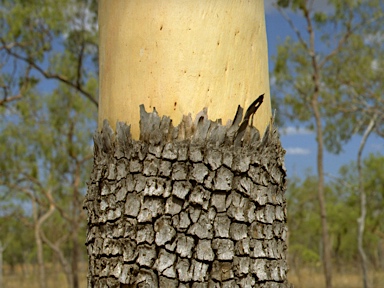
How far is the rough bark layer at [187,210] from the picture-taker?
4.20 feet

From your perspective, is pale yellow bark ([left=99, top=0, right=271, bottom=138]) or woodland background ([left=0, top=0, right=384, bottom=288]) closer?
pale yellow bark ([left=99, top=0, right=271, bottom=138])

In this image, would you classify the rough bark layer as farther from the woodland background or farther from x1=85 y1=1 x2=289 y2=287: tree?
the woodland background

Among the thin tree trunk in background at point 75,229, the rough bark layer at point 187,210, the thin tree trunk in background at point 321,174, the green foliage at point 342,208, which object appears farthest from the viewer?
the green foliage at point 342,208

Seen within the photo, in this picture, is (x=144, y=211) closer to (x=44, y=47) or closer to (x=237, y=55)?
(x=237, y=55)

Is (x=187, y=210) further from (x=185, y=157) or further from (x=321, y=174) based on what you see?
(x=321, y=174)

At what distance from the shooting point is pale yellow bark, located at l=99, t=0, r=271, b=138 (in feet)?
4.52

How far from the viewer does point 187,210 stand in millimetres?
1292

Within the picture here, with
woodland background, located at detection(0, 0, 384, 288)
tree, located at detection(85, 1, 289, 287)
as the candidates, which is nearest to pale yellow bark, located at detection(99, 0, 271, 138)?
tree, located at detection(85, 1, 289, 287)

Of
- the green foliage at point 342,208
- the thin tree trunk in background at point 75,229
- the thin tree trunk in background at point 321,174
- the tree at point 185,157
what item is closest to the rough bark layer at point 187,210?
the tree at point 185,157

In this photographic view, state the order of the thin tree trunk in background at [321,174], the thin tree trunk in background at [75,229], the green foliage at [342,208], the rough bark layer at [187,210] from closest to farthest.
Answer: the rough bark layer at [187,210] < the thin tree trunk in background at [321,174] < the thin tree trunk in background at [75,229] < the green foliage at [342,208]

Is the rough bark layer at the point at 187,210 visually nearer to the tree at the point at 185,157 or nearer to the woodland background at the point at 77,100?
the tree at the point at 185,157

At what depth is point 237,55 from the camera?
1426 millimetres

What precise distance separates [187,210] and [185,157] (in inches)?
5.2

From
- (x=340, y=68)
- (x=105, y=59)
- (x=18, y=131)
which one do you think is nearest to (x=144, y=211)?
(x=105, y=59)
